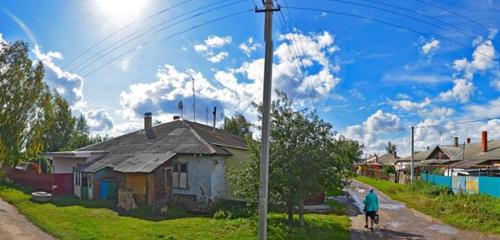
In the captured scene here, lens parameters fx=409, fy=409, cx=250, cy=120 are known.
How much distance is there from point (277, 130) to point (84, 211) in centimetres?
977

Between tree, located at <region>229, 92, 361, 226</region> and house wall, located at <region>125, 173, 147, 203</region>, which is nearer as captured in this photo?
tree, located at <region>229, 92, 361, 226</region>

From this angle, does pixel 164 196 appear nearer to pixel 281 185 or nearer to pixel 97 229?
pixel 97 229

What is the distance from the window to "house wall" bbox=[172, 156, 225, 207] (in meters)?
0.22

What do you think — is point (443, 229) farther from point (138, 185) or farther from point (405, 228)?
point (138, 185)

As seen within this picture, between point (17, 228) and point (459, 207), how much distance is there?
19093 mm

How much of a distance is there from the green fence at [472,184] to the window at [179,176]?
643 inches

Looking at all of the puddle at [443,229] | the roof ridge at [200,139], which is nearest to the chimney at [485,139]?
the puddle at [443,229]

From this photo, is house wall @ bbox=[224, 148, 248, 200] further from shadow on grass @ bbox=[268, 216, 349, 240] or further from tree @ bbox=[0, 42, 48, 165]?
tree @ bbox=[0, 42, 48, 165]

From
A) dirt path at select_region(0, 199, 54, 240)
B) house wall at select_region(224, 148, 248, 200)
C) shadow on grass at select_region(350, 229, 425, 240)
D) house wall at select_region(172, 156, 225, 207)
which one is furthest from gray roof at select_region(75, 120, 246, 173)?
shadow on grass at select_region(350, 229, 425, 240)

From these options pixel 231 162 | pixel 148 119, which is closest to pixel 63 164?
pixel 148 119

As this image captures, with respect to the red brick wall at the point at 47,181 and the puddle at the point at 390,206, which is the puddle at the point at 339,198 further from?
the red brick wall at the point at 47,181

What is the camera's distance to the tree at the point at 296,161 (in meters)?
14.7

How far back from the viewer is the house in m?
21.3

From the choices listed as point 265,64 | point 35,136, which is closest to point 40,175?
point 35,136
